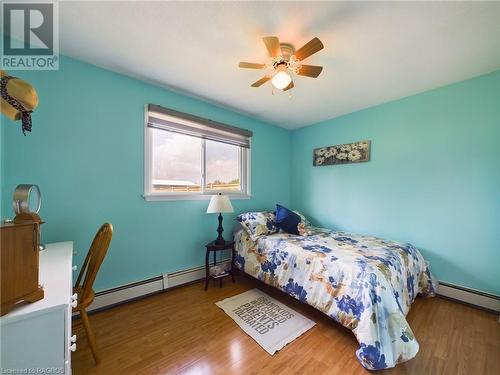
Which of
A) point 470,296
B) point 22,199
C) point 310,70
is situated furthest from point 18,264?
point 470,296

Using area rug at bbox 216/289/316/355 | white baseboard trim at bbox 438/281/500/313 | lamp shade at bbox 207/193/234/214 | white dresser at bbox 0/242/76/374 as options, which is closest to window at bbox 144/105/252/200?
lamp shade at bbox 207/193/234/214

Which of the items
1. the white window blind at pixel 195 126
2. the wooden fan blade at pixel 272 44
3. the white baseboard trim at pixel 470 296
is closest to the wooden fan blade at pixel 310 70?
the wooden fan blade at pixel 272 44

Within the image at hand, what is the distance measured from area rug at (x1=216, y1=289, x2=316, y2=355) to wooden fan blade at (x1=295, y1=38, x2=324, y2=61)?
2231 millimetres

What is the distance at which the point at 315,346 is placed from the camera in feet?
5.04

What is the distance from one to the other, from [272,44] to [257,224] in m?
1.93

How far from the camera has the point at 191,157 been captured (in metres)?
2.62

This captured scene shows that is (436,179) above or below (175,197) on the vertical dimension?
above

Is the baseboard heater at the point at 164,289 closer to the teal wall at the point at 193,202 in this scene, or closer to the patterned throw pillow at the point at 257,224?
the teal wall at the point at 193,202

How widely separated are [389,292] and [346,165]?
6.51 feet

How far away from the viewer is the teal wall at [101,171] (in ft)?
5.49

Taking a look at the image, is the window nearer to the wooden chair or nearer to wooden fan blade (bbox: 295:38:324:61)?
the wooden chair

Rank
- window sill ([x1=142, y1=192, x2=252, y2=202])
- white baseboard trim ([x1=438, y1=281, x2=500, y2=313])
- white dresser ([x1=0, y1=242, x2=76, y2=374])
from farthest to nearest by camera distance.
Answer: window sill ([x1=142, y1=192, x2=252, y2=202]), white baseboard trim ([x1=438, y1=281, x2=500, y2=313]), white dresser ([x1=0, y1=242, x2=76, y2=374])

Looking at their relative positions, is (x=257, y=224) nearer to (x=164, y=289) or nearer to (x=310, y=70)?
(x=164, y=289)

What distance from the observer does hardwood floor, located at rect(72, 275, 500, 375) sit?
133 cm
